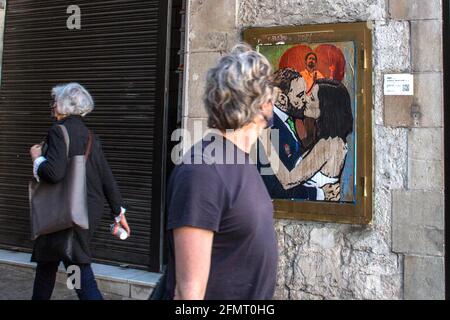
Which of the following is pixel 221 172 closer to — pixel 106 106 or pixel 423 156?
pixel 423 156

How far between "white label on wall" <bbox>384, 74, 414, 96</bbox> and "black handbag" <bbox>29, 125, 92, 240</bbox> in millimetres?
2496

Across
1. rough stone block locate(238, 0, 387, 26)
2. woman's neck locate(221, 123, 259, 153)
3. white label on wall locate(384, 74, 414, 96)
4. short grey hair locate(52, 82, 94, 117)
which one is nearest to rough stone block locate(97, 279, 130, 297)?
short grey hair locate(52, 82, 94, 117)

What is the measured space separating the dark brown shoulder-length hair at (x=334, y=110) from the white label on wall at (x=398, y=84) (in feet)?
1.07

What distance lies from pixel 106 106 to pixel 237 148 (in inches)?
150

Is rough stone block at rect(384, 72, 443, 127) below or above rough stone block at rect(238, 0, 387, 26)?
below

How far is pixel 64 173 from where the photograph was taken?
3102 millimetres

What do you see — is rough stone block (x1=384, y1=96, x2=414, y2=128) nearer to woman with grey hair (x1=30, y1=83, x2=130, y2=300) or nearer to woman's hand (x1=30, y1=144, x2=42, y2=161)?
woman with grey hair (x1=30, y1=83, x2=130, y2=300)

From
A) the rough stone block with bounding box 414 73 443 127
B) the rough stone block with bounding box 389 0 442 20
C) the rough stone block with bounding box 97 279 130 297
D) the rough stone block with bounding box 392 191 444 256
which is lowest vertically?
the rough stone block with bounding box 97 279 130 297

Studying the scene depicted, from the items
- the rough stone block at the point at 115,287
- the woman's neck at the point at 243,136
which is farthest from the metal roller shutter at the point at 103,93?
the woman's neck at the point at 243,136

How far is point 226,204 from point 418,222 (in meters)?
2.72

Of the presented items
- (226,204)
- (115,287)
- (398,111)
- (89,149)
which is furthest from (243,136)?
(115,287)

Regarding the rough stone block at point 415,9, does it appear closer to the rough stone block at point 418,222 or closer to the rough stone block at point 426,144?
the rough stone block at point 426,144

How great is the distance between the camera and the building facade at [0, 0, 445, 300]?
12.3 feet
